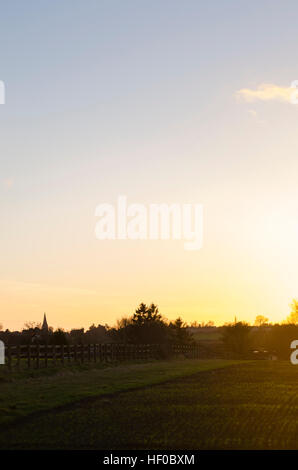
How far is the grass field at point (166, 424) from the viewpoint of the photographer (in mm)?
12195

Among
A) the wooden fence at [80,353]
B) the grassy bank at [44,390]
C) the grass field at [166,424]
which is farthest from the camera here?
the wooden fence at [80,353]

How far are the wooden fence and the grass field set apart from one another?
596 inches

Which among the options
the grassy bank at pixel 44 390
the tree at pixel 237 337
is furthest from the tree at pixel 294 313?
the grassy bank at pixel 44 390

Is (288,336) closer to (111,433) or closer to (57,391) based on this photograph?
(57,391)

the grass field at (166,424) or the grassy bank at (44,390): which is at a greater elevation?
the grass field at (166,424)

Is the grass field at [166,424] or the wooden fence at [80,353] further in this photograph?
the wooden fence at [80,353]

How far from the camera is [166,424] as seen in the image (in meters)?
14.7

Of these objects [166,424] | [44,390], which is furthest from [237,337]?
[166,424]

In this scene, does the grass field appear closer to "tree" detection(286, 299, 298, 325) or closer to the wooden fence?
the wooden fence

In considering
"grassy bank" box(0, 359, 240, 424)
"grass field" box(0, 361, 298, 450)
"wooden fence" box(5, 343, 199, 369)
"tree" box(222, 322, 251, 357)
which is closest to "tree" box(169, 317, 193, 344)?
"tree" box(222, 322, 251, 357)

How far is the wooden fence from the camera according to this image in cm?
3747

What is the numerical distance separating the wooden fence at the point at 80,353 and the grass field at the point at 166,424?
15.1 meters

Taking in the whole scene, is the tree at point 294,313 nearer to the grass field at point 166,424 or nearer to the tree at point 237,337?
the tree at point 237,337
